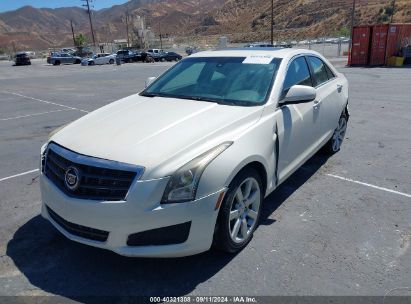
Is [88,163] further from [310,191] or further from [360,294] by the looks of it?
[310,191]

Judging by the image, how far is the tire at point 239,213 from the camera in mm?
3088

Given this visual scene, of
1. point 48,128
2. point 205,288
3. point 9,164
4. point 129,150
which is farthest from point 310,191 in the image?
point 48,128

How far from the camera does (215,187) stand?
9.48 ft

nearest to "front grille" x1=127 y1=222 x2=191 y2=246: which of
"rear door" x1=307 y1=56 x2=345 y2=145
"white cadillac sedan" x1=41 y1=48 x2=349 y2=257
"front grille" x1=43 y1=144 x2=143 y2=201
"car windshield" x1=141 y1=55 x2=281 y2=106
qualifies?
"white cadillac sedan" x1=41 y1=48 x2=349 y2=257

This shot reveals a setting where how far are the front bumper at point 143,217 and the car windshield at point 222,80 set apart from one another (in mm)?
1398

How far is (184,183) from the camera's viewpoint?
280cm

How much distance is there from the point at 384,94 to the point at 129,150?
36.1 feet

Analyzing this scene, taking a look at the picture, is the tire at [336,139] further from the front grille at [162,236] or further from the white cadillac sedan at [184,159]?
the front grille at [162,236]

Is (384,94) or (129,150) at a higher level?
(129,150)

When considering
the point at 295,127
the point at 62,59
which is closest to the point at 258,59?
the point at 295,127

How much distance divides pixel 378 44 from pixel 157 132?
25750mm

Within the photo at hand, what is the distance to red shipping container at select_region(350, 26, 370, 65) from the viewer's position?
25.4 metres

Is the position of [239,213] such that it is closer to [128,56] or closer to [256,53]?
[256,53]

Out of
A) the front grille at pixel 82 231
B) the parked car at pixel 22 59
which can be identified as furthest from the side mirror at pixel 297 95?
the parked car at pixel 22 59
